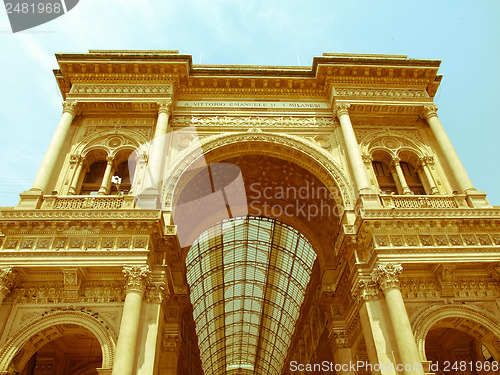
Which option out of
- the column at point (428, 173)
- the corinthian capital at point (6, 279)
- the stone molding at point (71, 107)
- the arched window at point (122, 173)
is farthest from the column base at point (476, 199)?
the stone molding at point (71, 107)

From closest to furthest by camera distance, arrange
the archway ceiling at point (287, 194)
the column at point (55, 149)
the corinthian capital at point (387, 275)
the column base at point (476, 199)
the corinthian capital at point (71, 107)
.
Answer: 1. the corinthian capital at point (387, 275)
2. the column base at point (476, 199)
3. the column at point (55, 149)
4. the corinthian capital at point (71, 107)
5. the archway ceiling at point (287, 194)

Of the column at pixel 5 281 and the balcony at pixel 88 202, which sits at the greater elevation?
the balcony at pixel 88 202

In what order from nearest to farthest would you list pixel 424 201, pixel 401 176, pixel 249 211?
pixel 424 201
pixel 401 176
pixel 249 211

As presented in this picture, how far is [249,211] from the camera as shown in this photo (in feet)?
70.5

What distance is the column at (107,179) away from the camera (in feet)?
48.2

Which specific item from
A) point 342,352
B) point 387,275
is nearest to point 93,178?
point 387,275

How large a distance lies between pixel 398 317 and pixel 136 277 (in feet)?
25.6

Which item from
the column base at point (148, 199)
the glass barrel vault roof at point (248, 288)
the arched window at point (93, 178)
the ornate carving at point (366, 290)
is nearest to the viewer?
the ornate carving at point (366, 290)

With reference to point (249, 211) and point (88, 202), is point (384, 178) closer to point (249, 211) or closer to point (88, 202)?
point (249, 211)

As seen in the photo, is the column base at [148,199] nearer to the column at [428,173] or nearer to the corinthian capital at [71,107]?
the corinthian capital at [71,107]

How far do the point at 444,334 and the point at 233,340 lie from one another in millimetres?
29389

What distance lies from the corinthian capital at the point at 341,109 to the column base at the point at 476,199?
5.91 metres

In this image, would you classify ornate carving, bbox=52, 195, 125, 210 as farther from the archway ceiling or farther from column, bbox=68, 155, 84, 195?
the archway ceiling

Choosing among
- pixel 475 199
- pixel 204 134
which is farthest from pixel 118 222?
pixel 475 199
